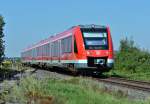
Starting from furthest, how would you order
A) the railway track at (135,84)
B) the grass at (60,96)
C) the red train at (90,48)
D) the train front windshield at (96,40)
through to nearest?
the train front windshield at (96,40)
the red train at (90,48)
the railway track at (135,84)
the grass at (60,96)

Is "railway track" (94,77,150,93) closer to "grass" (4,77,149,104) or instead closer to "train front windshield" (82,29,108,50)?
"train front windshield" (82,29,108,50)

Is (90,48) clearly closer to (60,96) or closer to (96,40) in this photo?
(96,40)

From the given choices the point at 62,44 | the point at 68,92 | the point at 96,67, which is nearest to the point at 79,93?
the point at 68,92

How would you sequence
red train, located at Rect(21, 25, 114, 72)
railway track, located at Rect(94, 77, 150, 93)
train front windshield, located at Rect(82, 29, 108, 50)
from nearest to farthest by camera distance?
1. railway track, located at Rect(94, 77, 150, 93)
2. red train, located at Rect(21, 25, 114, 72)
3. train front windshield, located at Rect(82, 29, 108, 50)

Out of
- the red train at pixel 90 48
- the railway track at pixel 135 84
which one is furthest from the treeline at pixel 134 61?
the railway track at pixel 135 84

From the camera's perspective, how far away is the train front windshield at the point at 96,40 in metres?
35.2

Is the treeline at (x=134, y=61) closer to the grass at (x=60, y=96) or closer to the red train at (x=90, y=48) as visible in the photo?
the red train at (x=90, y=48)

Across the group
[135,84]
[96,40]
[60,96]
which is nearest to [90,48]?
[96,40]

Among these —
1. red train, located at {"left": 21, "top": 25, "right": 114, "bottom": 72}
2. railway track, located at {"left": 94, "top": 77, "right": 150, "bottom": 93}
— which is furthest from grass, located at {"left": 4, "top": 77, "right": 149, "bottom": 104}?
red train, located at {"left": 21, "top": 25, "right": 114, "bottom": 72}

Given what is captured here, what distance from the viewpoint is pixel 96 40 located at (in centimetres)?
3534

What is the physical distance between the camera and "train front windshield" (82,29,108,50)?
115 ft

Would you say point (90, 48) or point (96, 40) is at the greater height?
point (96, 40)

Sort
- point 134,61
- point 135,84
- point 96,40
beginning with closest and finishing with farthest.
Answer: point 135,84 < point 96,40 < point 134,61

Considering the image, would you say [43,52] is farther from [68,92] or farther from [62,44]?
[68,92]
